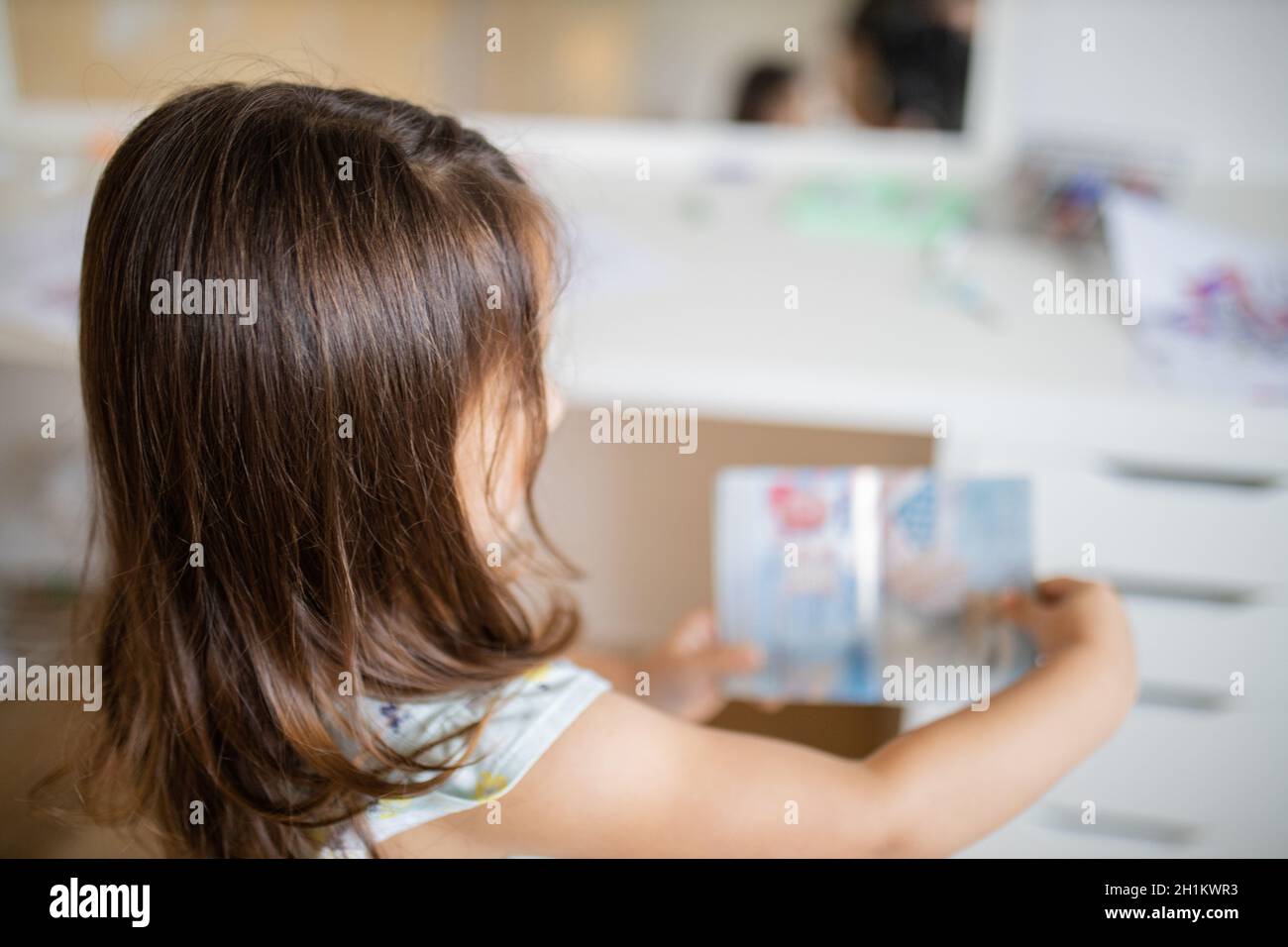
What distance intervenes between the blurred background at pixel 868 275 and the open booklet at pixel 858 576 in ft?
0.31

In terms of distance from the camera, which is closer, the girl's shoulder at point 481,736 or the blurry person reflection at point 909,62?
the girl's shoulder at point 481,736

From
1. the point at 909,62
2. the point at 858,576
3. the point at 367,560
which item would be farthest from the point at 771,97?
the point at 367,560

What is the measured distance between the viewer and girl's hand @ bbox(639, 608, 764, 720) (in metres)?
0.86

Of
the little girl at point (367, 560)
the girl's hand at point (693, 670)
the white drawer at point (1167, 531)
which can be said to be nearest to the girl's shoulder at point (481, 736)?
the little girl at point (367, 560)

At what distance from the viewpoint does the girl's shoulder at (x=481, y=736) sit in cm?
56

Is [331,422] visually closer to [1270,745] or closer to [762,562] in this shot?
[762,562]

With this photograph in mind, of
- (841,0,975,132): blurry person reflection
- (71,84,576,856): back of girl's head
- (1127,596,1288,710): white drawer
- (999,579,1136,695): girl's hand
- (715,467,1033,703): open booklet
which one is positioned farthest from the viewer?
(841,0,975,132): blurry person reflection

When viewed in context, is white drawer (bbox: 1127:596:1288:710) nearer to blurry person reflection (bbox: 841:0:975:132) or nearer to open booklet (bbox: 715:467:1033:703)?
open booklet (bbox: 715:467:1033:703)

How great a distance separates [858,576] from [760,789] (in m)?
0.34

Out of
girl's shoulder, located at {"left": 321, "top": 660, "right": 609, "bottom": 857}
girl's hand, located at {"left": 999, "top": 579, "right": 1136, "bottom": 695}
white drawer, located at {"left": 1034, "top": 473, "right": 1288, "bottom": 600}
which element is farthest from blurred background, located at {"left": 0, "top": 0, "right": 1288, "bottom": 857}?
girl's shoulder, located at {"left": 321, "top": 660, "right": 609, "bottom": 857}

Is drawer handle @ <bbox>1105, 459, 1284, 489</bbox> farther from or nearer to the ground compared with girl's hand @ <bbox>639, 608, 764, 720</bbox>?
farther from the ground

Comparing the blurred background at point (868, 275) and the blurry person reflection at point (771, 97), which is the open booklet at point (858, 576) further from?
the blurry person reflection at point (771, 97)

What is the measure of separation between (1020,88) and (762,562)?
0.78m
